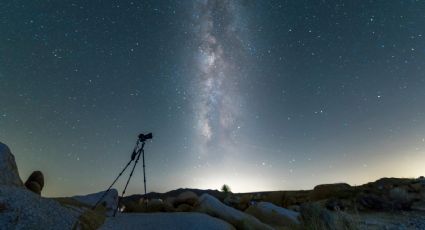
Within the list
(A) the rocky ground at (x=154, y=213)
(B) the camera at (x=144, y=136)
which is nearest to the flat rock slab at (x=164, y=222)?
(A) the rocky ground at (x=154, y=213)

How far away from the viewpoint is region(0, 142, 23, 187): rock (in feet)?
24.8

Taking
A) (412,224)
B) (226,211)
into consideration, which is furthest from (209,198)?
(412,224)

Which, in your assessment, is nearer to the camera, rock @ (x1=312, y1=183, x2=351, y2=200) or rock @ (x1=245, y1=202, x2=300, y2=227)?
rock @ (x1=245, y1=202, x2=300, y2=227)

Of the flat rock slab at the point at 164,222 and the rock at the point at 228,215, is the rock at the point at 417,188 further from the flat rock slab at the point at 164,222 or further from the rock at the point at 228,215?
the flat rock slab at the point at 164,222

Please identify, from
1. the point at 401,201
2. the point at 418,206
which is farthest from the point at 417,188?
the point at 401,201

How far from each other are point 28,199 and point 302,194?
20412mm

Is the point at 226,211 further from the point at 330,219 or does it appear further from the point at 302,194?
the point at 302,194

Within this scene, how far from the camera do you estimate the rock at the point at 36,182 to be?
34.0ft

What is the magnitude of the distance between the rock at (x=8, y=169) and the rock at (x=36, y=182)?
2.33m

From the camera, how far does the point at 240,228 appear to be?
28.7 ft

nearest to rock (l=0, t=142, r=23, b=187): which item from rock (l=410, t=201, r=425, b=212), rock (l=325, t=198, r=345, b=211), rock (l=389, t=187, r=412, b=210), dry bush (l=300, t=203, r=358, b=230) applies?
dry bush (l=300, t=203, r=358, b=230)

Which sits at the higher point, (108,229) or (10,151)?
(10,151)

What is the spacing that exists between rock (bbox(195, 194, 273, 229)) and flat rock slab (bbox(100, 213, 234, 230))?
1051mm

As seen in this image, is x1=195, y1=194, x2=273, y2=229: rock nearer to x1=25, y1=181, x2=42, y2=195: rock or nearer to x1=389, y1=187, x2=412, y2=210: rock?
x1=25, y1=181, x2=42, y2=195: rock
